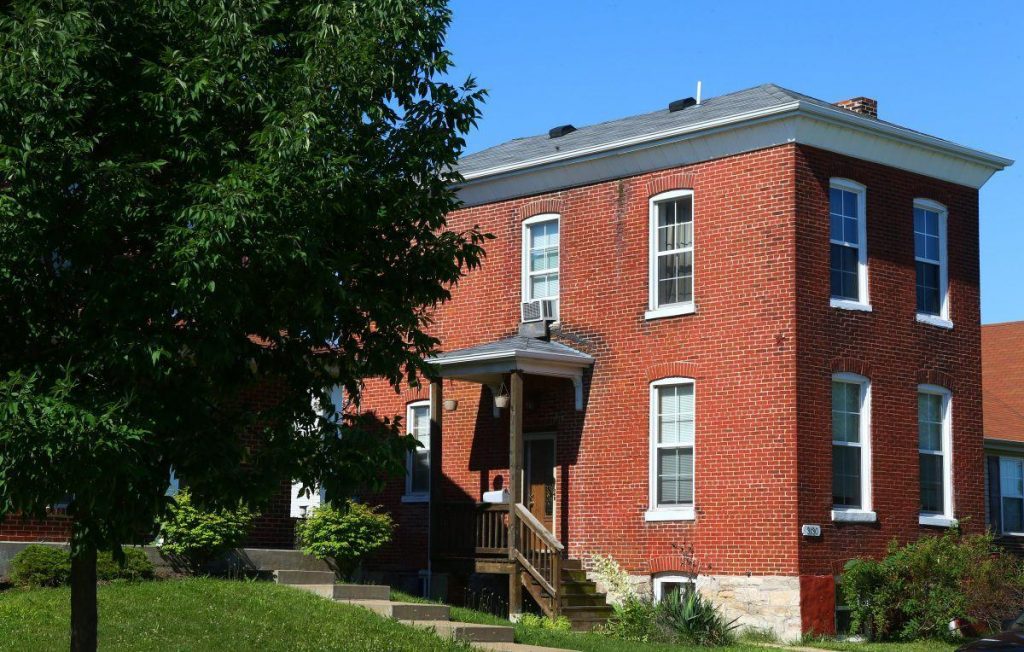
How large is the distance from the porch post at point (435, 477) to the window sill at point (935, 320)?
8463mm

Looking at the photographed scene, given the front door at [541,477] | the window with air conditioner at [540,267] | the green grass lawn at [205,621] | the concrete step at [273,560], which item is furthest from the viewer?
the window with air conditioner at [540,267]

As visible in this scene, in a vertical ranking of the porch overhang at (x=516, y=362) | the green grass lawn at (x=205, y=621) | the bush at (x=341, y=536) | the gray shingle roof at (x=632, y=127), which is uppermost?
the gray shingle roof at (x=632, y=127)

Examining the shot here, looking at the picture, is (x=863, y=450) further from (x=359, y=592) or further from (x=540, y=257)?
(x=359, y=592)

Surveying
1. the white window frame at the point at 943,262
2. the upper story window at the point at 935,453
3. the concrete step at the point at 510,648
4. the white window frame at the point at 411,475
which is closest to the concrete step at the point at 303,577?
the concrete step at the point at 510,648

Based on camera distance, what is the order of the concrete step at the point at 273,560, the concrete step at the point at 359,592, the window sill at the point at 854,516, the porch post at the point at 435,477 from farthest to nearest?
the porch post at the point at 435,477 → the window sill at the point at 854,516 → the concrete step at the point at 273,560 → the concrete step at the point at 359,592

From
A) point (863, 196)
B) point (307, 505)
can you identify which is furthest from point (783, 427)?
point (307, 505)

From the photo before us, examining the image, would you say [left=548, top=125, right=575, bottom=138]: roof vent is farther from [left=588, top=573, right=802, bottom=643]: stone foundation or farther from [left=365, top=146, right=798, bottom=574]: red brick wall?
[left=588, top=573, right=802, bottom=643]: stone foundation

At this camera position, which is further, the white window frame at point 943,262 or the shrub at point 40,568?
the white window frame at point 943,262

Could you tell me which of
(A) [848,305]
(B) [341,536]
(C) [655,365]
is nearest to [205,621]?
(B) [341,536]

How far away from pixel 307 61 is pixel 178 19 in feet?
3.57

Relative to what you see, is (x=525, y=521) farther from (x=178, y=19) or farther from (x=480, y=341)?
(x=178, y=19)

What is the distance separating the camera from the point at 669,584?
22.9 meters

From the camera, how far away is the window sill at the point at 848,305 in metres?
22.4

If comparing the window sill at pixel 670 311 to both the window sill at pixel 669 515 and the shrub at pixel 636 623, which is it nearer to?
the window sill at pixel 669 515
